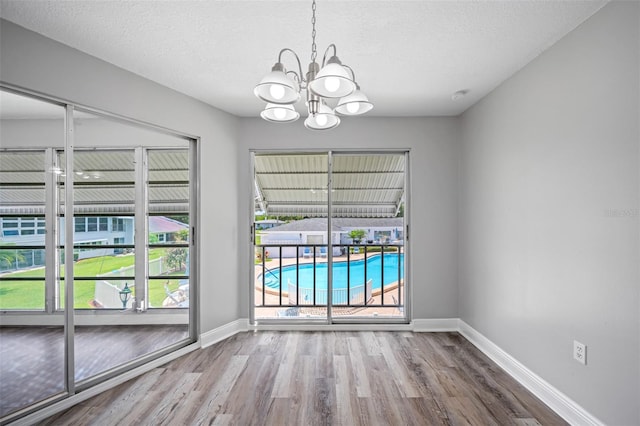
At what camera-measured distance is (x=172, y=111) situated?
2.95 metres

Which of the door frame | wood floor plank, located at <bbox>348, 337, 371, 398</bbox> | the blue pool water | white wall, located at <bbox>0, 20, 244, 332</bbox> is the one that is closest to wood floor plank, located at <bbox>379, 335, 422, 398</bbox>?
wood floor plank, located at <bbox>348, 337, 371, 398</bbox>

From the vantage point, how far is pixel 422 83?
109 inches

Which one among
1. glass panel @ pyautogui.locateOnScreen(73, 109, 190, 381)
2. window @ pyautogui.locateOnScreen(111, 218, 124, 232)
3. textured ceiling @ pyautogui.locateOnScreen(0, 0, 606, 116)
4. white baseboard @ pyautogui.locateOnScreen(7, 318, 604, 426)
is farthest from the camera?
window @ pyautogui.locateOnScreen(111, 218, 124, 232)

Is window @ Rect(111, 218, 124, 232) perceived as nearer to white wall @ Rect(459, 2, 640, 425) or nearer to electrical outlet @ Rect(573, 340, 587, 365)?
white wall @ Rect(459, 2, 640, 425)

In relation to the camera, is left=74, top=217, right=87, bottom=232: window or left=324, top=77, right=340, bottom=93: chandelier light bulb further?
→ left=74, top=217, right=87, bottom=232: window

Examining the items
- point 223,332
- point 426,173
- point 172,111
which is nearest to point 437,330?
point 426,173

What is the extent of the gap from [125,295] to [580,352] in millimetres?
3547

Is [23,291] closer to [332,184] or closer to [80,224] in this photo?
[80,224]

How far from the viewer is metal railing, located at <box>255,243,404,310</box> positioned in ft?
12.7

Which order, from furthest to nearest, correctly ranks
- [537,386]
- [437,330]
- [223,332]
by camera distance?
[437,330] < [223,332] < [537,386]

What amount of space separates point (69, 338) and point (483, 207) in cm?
372

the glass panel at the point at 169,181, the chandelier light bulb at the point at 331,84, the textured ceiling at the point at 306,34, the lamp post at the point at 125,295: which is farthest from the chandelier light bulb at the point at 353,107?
the lamp post at the point at 125,295

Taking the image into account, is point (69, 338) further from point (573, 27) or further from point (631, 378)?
point (573, 27)

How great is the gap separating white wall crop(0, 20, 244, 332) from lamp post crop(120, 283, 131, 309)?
0.65 meters
